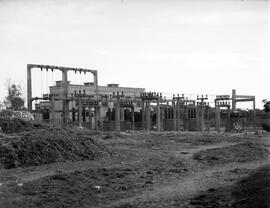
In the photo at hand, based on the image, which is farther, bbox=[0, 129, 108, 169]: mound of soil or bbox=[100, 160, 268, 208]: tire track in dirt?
bbox=[0, 129, 108, 169]: mound of soil

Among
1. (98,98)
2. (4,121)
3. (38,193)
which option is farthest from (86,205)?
(98,98)

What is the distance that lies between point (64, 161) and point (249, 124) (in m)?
34.4

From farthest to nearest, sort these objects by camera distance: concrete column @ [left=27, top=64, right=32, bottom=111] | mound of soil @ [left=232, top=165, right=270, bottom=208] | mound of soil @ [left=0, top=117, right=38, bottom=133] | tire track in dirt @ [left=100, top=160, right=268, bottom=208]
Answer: concrete column @ [left=27, top=64, right=32, bottom=111]
mound of soil @ [left=0, top=117, right=38, bottom=133]
tire track in dirt @ [left=100, top=160, right=268, bottom=208]
mound of soil @ [left=232, top=165, right=270, bottom=208]

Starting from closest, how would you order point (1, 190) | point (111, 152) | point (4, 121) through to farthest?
point (1, 190) < point (111, 152) < point (4, 121)

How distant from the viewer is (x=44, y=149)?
1355cm

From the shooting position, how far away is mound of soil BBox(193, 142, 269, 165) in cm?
1598

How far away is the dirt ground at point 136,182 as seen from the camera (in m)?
8.35

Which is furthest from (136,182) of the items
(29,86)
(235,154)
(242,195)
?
(29,86)

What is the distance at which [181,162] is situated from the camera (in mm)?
14906

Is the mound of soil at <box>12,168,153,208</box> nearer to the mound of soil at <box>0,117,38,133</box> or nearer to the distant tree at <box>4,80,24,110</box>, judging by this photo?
the mound of soil at <box>0,117,38,133</box>

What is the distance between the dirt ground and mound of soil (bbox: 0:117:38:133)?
4203mm

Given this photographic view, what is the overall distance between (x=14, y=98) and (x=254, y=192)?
40324 millimetres

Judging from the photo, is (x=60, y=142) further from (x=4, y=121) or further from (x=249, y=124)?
(x=249, y=124)

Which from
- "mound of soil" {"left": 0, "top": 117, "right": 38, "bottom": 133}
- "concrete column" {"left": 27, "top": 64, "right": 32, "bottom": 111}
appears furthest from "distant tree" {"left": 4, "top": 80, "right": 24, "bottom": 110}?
"mound of soil" {"left": 0, "top": 117, "right": 38, "bottom": 133}
